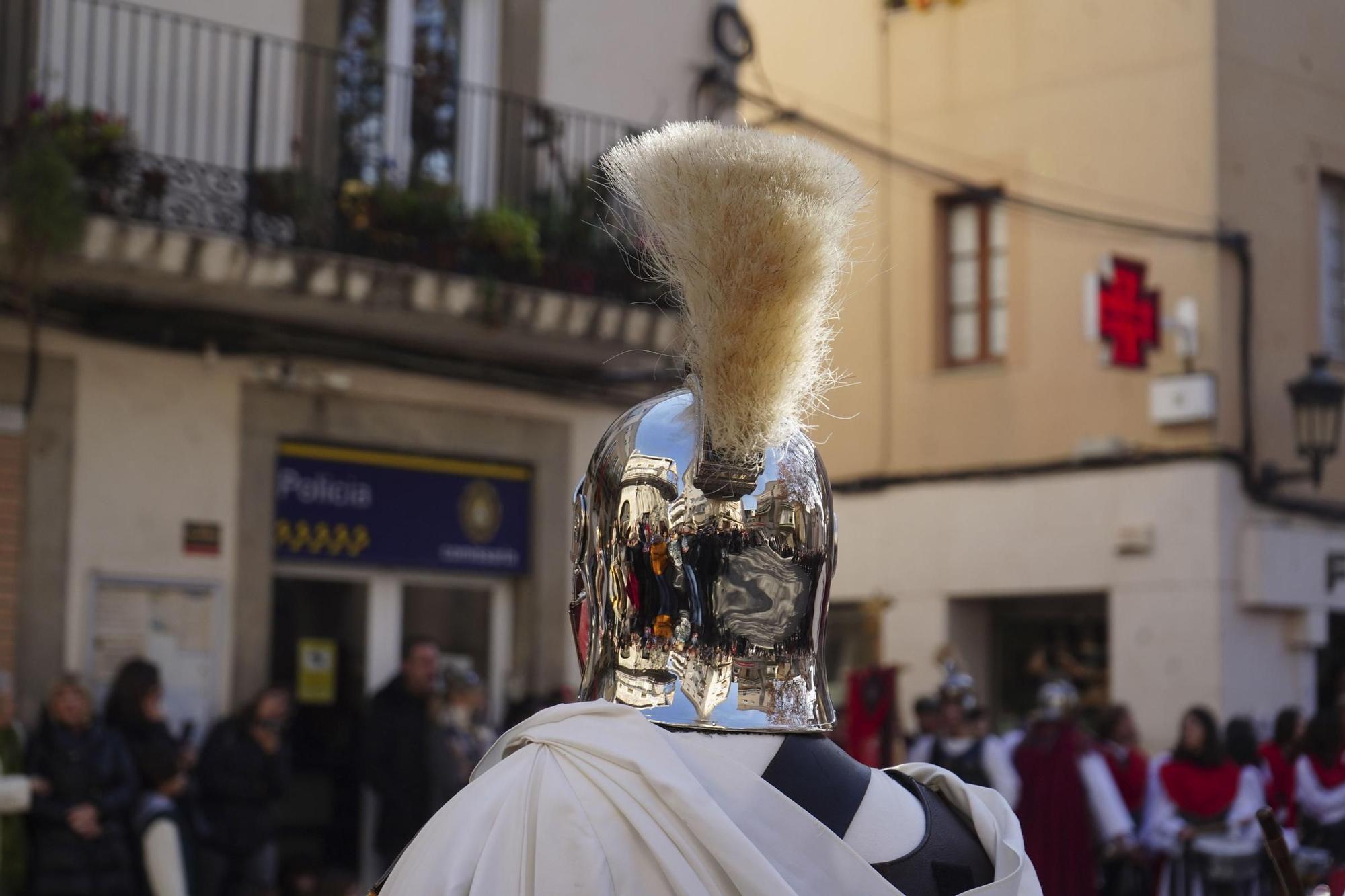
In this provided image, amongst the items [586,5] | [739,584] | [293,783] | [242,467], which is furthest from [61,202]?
[739,584]

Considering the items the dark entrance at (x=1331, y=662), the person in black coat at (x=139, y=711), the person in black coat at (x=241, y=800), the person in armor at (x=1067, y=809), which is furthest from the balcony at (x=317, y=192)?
the dark entrance at (x=1331, y=662)

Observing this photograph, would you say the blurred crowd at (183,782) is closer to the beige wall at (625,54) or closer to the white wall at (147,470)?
the white wall at (147,470)

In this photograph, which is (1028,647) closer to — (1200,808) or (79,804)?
(1200,808)

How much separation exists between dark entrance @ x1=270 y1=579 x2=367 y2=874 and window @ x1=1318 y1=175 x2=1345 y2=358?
9494 mm

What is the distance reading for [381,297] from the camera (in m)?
9.61

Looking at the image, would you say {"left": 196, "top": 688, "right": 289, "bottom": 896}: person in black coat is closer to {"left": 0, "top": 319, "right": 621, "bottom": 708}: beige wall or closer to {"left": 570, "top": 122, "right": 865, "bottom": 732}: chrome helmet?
{"left": 0, "top": 319, "right": 621, "bottom": 708}: beige wall

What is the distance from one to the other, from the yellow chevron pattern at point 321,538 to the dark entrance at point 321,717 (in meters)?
0.19

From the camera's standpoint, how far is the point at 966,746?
Result: 11.0 meters

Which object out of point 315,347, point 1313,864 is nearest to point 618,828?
point 315,347

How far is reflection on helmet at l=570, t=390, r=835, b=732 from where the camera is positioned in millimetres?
2186

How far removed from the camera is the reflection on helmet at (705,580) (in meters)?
2.19

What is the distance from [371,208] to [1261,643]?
855 cm

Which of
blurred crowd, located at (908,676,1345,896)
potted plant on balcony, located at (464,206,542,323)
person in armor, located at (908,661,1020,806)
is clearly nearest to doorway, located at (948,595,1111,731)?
blurred crowd, located at (908,676,1345,896)

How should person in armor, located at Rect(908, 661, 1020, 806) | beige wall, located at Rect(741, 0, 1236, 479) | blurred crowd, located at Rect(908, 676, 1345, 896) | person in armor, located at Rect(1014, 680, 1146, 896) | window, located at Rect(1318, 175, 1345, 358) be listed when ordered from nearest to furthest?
1. person in armor, located at Rect(908, 661, 1020, 806)
2. blurred crowd, located at Rect(908, 676, 1345, 896)
3. person in armor, located at Rect(1014, 680, 1146, 896)
4. beige wall, located at Rect(741, 0, 1236, 479)
5. window, located at Rect(1318, 175, 1345, 358)
